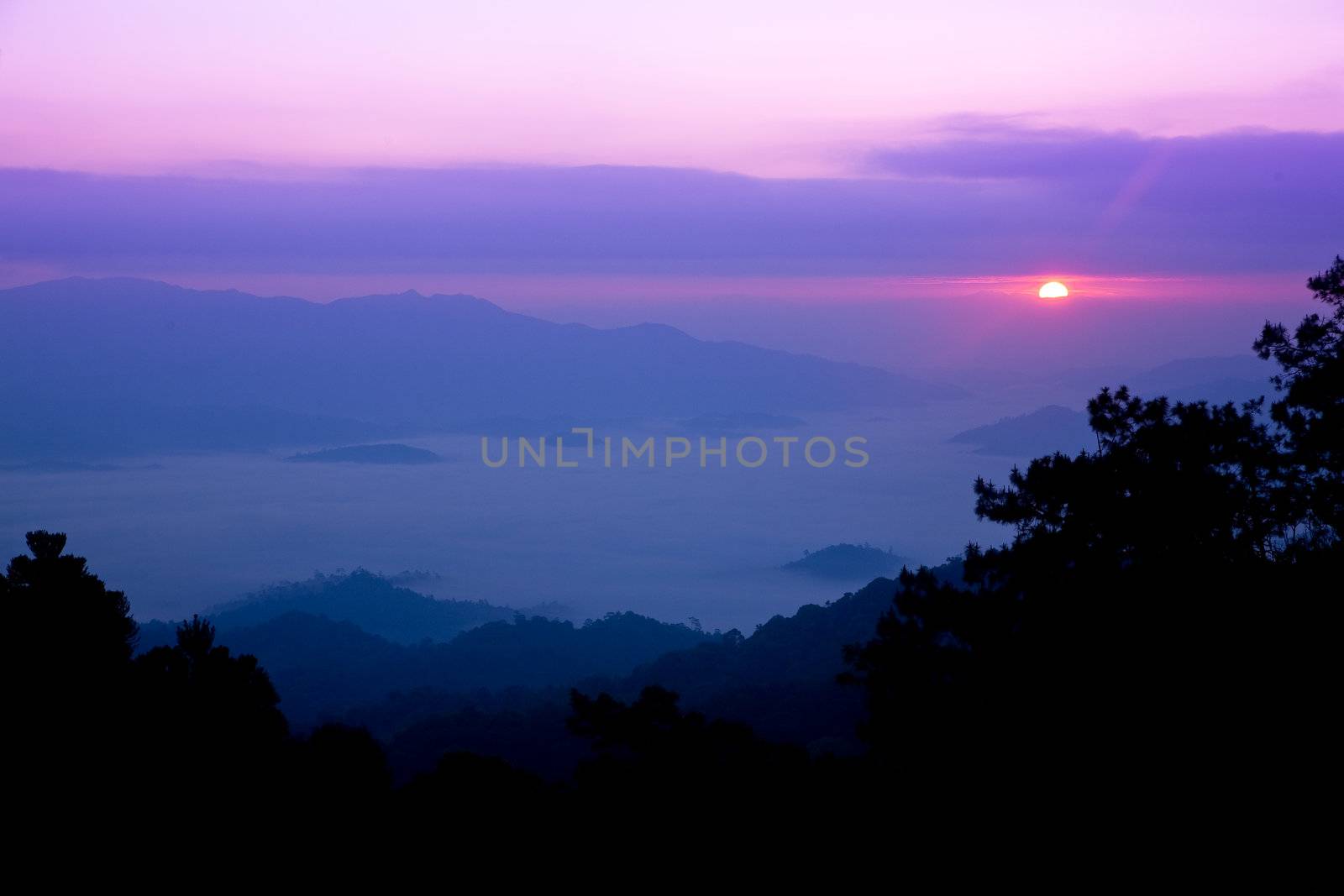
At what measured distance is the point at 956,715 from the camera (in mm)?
10078

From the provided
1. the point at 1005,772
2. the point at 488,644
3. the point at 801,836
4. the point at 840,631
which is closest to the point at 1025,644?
the point at 1005,772

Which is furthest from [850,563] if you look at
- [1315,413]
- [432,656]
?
Answer: [1315,413]

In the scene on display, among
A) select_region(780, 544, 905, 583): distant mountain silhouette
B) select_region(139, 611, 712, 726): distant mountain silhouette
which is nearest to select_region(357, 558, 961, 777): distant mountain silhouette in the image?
select_region(139, 611, 712, 726): distant mountain silhouette

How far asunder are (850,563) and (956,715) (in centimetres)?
15146

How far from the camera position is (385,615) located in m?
127

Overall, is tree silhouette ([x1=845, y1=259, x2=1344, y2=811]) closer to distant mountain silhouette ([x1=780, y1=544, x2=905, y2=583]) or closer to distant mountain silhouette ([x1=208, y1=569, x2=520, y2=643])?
distant mountain silhouette ([x1=208, y1=569, x2=520, y2=643])

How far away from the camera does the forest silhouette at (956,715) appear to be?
7.89 meters

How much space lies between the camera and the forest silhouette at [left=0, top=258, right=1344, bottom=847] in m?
7.89

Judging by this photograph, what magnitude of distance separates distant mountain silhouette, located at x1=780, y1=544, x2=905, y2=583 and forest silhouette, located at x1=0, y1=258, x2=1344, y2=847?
144184mm

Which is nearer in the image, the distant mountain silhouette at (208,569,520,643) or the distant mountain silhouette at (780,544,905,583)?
the distant mountain silhouette at (208,569,520,643)

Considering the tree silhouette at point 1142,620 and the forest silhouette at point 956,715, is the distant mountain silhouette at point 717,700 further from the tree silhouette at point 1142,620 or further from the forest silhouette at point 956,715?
the forest silhouette at point 956,715

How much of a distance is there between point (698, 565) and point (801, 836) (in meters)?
172

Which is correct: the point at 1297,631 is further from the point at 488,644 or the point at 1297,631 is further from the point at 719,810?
the point at 488,644

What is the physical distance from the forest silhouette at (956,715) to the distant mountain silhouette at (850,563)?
473 ft
